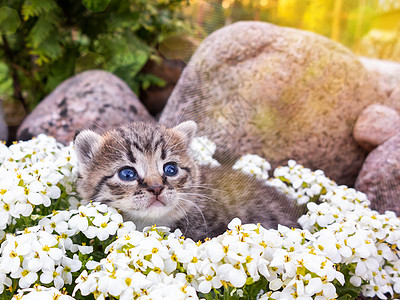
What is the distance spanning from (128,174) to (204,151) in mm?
1284

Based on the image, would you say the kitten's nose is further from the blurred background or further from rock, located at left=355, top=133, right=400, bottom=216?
the blurred background

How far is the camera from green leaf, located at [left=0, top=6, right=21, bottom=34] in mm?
5613

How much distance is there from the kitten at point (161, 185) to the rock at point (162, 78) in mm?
3572

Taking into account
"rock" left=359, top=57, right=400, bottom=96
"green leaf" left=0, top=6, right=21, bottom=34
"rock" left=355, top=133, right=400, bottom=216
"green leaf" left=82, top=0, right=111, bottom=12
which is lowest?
"rock" left=355, top=133, right=400, bottom=216

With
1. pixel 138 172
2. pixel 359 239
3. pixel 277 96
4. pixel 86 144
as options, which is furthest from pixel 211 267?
pixel 277 96

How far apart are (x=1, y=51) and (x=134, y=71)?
212 cm

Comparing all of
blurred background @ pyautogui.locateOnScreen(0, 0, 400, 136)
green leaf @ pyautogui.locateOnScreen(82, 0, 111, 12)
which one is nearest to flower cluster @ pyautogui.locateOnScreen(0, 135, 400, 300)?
green leaf @ pyautogui.locateOnScreen(82, 0, 111, 12)

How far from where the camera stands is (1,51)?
6.26 metres

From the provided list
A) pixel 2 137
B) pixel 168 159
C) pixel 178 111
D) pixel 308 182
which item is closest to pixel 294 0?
pixel 178 111

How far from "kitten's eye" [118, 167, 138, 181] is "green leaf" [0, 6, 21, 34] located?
417 centimetres

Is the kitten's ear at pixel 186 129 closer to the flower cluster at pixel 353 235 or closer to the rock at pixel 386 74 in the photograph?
the flower cluster at pixel 353 235

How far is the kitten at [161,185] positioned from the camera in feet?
8.52

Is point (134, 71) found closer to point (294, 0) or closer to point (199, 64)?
point (199, 64)

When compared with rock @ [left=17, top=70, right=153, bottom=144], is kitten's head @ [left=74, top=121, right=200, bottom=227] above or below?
above
